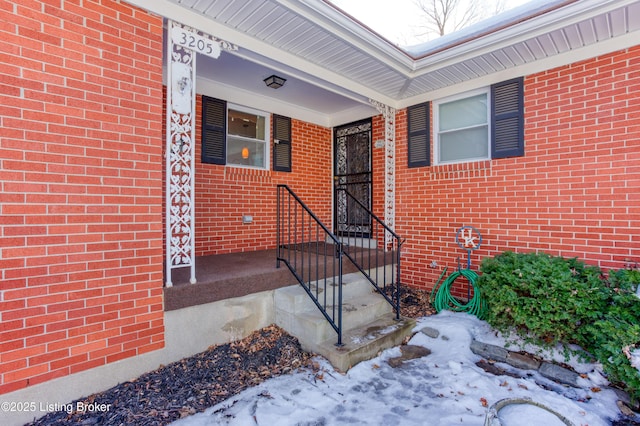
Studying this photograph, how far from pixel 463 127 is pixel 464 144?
9.1 inches

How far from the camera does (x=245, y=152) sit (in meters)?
4.73

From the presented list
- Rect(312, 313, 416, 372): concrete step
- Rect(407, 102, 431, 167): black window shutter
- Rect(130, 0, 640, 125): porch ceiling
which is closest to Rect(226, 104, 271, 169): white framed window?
Rect(130, 0, 640, 125): porch ceiling

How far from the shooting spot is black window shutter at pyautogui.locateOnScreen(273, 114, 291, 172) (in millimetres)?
4973

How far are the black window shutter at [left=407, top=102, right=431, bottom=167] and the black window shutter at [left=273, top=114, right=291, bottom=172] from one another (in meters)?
1.96

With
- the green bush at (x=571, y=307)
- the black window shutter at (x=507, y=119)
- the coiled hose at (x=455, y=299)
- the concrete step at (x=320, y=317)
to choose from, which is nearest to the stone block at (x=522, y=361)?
the green bush at (x=571, y=307)

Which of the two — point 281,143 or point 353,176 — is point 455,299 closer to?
point 353,176

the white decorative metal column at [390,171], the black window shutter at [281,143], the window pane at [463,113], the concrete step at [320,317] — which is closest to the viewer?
the concrete step at [320,317]

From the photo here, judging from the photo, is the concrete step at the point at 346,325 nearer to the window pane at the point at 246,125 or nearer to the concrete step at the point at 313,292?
the concrete step at the point at 313,292

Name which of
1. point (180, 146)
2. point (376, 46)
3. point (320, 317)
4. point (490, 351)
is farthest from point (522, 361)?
point (180, 146)

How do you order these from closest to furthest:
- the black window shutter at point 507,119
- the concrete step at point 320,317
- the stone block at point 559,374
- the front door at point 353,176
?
the stone block at point 559,374 → the concrete step at point 320,317 → the black window shutter at point 507,119 → the front door at point 353,176

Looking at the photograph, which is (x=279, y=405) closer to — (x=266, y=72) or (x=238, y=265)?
(x=238, y=265)

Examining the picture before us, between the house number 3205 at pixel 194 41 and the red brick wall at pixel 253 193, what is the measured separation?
1432 millimetres

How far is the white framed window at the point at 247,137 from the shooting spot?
15.0 feet

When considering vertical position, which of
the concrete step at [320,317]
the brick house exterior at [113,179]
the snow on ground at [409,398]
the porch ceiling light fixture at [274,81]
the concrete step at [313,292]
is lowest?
the snow on ground at [409,398]
